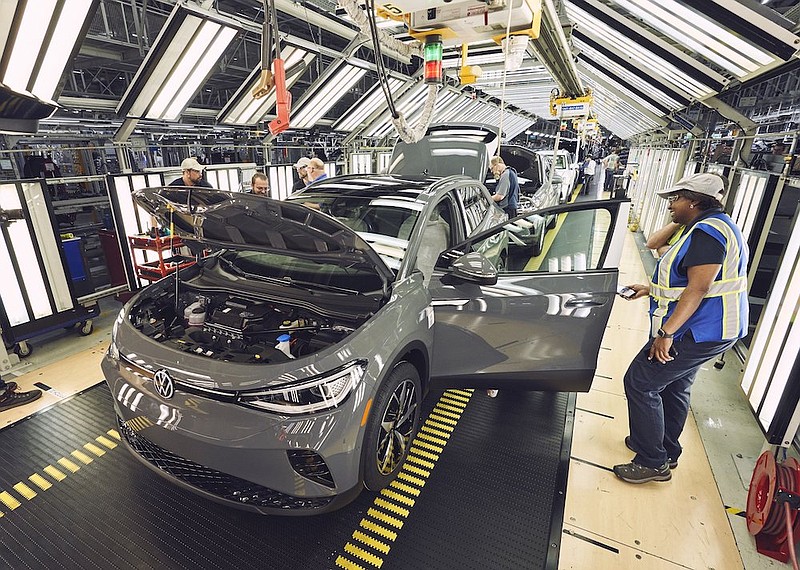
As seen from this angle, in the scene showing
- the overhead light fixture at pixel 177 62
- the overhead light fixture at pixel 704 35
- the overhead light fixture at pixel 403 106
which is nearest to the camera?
the overhead light fixture at pixel 704 35

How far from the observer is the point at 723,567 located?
5.77 ft

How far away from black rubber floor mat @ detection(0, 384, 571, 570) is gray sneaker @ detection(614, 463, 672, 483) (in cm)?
35

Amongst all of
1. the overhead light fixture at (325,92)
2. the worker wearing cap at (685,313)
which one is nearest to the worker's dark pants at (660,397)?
the worker wearing cap at (685,313)

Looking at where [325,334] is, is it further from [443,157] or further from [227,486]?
[443,157]

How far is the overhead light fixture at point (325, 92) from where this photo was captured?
7.14 meters

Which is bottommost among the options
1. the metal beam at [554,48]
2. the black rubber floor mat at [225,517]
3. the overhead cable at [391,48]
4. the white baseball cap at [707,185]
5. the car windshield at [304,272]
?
the black rubber floor mat at [225,517]

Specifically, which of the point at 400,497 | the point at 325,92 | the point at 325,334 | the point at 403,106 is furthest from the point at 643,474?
the point at 403,106

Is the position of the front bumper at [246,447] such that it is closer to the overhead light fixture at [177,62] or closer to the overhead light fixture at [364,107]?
the overhead light fixture at [177,62]

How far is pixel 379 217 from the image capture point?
8.13ft

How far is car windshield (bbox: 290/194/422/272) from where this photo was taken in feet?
7.39

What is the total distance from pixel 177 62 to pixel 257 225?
396 centimetres

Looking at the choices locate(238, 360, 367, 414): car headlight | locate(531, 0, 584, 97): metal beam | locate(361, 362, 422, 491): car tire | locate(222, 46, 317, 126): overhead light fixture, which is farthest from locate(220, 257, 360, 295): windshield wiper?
locate(222, 46, 317, 126): overhead light fixture

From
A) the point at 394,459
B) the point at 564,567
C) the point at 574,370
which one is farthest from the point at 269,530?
the point at 574,370

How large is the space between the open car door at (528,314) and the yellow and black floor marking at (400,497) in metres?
0.39
